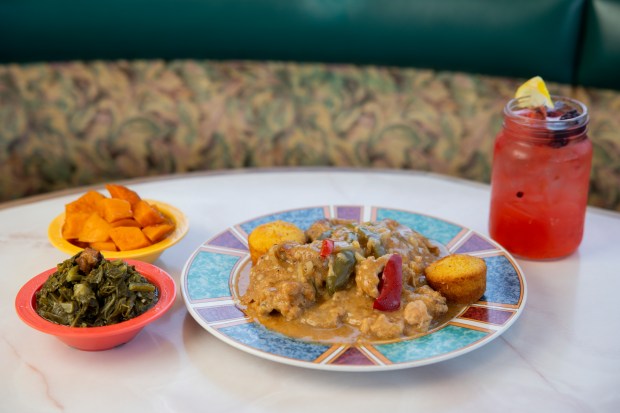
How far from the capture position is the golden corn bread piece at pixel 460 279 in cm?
150

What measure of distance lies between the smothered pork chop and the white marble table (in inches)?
3.3

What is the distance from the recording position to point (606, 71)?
265 centimetres

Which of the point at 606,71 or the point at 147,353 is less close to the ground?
the point at 606,71

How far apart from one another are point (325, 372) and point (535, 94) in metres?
0.84

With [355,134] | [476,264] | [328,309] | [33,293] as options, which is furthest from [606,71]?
[33,293]

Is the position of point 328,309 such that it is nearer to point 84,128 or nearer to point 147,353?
point 147,353

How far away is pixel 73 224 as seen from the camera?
1726mm

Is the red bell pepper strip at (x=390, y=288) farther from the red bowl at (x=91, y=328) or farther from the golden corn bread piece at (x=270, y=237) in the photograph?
the red bowl at (x=91, y=328)

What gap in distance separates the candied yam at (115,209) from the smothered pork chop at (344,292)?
384 mm

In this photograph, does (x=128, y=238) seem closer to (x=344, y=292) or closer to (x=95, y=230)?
(x=95, y=230)

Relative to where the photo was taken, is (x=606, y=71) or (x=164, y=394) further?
(x=606, y=71)

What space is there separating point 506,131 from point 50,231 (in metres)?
1.15

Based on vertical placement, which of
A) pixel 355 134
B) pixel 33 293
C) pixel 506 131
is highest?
pixel 506 131

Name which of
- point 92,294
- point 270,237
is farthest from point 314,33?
point 92,294
